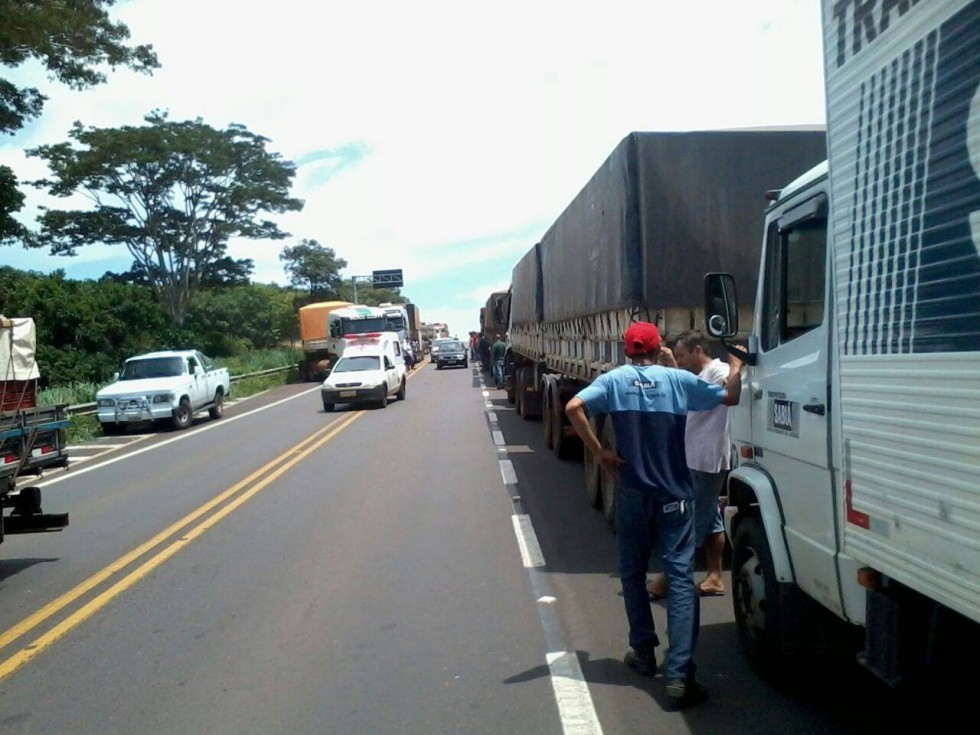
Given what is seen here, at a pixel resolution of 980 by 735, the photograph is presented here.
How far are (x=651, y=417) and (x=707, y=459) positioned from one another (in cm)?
141

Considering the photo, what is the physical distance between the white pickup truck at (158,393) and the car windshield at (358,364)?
135 inches

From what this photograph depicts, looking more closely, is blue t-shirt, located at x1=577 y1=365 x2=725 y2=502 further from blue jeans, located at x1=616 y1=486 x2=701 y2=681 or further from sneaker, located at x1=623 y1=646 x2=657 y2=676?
sneaker, located at x1=623 y1=646 x2=657 y2=676

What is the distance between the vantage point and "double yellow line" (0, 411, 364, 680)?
632 cm

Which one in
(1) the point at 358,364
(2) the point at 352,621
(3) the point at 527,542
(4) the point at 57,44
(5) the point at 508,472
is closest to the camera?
(2) the point at 352,621

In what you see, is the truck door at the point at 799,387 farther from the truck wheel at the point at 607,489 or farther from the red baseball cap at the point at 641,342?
the truck wheel at the point at 607,489

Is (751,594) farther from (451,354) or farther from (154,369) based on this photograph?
(451,354)

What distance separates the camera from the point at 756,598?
5086mm

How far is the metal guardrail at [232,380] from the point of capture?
22630 millimetres

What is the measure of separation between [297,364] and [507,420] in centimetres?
2682

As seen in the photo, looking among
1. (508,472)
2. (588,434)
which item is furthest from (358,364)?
(588,434)

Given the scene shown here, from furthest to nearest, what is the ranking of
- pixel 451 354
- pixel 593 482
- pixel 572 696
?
pixel 451 354, pixel 593 482, pixel 572 696

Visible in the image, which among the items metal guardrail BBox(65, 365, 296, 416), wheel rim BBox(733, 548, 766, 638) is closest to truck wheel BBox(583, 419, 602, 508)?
wheel rim BBox(733, 548, 766, 638)

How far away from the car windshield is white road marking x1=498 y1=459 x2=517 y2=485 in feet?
40.9

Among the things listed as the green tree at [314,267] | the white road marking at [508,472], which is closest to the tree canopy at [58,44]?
the white road marking at [508,472]
